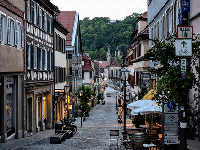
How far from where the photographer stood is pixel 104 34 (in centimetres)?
18100

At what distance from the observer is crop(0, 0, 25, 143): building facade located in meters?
16.5

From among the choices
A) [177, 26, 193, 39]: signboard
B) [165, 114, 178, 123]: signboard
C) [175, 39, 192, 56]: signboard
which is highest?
[177, 26, 193, 39]: signboard

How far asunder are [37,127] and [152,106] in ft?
42.2

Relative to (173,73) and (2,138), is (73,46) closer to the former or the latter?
(2,138)

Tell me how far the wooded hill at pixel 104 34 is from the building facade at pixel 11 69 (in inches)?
5966

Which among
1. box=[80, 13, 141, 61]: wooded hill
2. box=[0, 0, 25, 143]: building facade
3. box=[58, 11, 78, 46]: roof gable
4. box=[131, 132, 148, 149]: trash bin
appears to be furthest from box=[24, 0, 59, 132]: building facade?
box=[80, 13, 141, 61]: wooded hill

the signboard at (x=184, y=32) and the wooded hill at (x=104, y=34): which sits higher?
the wooded hill at (x=104, y=34)

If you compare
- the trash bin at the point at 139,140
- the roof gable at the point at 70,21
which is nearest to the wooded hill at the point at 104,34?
the roof gable at the point at 70,21

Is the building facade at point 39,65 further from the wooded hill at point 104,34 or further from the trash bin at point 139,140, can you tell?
the wooded hill at point 104,34

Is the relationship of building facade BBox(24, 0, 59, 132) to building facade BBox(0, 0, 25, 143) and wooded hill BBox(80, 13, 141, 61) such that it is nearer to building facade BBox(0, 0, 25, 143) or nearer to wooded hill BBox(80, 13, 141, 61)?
building facade BBox(0, 0, 25, 143)

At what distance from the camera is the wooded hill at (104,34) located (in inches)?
6900

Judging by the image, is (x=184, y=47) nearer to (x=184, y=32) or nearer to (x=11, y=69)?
(x=184, y=32)

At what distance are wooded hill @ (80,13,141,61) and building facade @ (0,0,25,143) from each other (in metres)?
152

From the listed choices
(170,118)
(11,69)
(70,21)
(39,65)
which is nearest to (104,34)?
(70,21)
